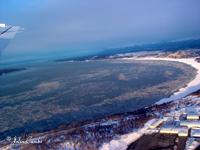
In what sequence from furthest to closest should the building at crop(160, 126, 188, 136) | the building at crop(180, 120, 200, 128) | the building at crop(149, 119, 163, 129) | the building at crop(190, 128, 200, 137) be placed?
1. the building at crop(149, 119, 163, 129)
2. the building at crop(180, 120, 200, 128)
3. the building at crop(160, 126, 188, 136)
4. the building at crop(190, 128, 200, 137)

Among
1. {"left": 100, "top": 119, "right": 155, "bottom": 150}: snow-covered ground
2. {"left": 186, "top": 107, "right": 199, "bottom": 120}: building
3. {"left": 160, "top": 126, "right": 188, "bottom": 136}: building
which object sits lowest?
{"left": 100, "top": 119, "right": 155, "bottom": 150}: snow-covered ground

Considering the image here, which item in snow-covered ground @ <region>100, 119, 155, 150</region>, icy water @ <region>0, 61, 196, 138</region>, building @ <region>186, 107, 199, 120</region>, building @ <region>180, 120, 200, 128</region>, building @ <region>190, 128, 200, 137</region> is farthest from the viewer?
icy water @ <region>0, 61, 196, 138</region>

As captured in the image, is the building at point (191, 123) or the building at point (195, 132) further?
the building at point (191, 123)

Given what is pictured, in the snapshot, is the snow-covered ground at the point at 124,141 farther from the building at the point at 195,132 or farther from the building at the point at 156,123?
the building at the point at 195,132

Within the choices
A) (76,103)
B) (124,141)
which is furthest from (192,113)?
(76,103)

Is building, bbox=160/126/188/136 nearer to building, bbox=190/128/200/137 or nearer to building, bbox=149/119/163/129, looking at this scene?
building, bbox=190/128/200/137

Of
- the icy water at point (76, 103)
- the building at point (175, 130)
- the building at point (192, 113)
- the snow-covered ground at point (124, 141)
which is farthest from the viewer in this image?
the icy water at point (76, 103)

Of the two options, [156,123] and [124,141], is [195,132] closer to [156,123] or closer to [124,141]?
[156,123]

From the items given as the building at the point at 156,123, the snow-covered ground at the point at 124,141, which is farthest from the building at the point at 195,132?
the snow-covered ground at the point at 124,141

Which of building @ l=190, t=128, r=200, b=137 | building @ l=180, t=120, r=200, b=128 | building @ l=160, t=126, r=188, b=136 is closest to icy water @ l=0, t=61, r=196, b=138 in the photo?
building @ l=180, t=120, r=200, b=128

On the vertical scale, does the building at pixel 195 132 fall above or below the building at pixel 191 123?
below

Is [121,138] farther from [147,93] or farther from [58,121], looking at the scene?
[147,93]

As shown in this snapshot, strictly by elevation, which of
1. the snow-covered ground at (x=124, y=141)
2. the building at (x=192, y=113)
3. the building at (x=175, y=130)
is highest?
the building at (x=192, y=113)
